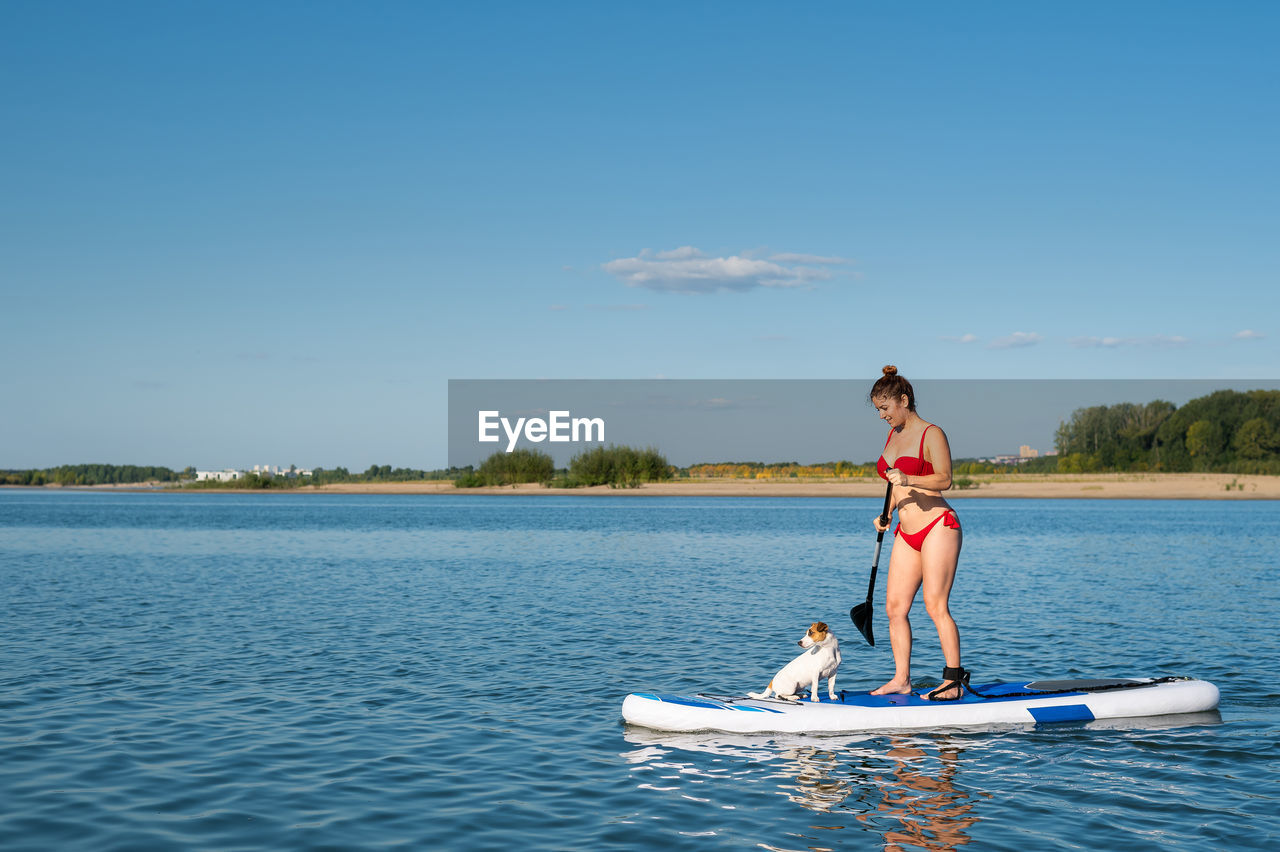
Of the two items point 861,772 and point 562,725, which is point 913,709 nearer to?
point 861,772

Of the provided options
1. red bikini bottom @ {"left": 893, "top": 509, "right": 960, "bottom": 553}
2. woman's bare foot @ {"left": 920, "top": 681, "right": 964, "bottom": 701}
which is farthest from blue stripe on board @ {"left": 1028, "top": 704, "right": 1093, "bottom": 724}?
red bikini bottom @ {"left": 893, "top": 509, "right": 960, "bottom": 553}

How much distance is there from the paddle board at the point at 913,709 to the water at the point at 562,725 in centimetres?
16

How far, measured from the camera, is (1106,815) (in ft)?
23.2

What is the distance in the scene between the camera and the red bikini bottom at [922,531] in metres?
9.05

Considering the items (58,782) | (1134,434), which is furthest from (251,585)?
(1134,434)

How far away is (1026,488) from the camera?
111m

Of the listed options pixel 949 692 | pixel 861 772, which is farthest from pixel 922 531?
pixel 861 772

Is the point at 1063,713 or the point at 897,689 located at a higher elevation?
the point at 897,689

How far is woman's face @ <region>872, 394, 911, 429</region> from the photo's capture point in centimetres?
911

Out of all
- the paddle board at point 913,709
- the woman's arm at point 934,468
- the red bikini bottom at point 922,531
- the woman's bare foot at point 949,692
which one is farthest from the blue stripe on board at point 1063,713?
the woman's arm at point 934,468

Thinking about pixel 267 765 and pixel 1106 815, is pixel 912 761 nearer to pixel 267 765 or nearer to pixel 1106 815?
pixel 1106 815

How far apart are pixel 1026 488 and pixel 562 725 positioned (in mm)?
110638

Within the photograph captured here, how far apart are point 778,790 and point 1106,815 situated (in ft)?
7.96

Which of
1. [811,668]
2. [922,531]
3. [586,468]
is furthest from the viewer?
[586,468]
